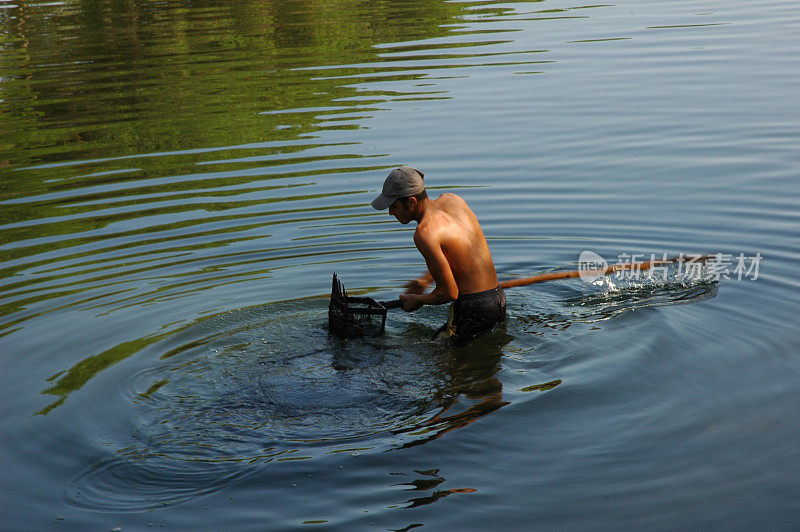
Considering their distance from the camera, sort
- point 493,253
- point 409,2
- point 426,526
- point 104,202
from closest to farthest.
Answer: point 426,526 → point 493,253 → point 104,202 → point 409,2

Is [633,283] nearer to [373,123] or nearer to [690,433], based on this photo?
[690,433]

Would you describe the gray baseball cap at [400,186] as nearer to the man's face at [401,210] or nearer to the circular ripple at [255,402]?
the man's face at [401,210]

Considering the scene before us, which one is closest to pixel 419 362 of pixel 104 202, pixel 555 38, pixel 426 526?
pixel 426 526

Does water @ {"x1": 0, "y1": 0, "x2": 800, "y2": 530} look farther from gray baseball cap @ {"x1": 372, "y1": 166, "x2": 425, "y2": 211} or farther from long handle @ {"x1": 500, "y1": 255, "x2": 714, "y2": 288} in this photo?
gray baseball cap @ {"x1": 372, "y1": 166, "x2": 425, "y2": 211}

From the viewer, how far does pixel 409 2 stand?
25547mm

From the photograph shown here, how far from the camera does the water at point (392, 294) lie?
18.5 feet

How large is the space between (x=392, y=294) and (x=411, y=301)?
1.34 meters

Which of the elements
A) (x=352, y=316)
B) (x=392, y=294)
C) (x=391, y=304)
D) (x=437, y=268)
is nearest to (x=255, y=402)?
(x=352, y=316)

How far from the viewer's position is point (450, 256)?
743 cm

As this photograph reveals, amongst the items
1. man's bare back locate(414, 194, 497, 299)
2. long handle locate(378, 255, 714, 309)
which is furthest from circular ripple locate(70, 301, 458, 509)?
long handle locate(378, 255, 714, 309)

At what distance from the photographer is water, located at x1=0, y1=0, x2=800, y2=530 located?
5645 millimetres

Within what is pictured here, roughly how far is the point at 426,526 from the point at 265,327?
11.3ft

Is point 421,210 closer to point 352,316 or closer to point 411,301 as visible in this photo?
point 411,301

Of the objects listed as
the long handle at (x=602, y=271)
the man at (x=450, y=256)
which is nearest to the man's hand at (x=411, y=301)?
the man at (x=450, y=256)
